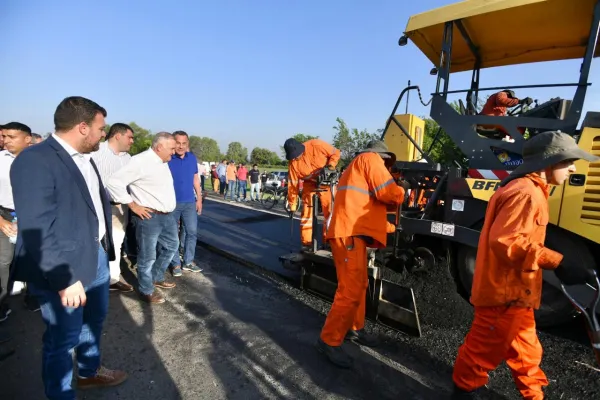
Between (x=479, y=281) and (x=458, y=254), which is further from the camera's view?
(x=458, y=254)

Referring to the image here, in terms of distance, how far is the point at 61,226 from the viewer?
186 centimetres

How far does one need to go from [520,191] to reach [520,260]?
378 millimetres

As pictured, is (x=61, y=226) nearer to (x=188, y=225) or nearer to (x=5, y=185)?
(x=5, y=185)

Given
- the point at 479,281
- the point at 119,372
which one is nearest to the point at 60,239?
the point at 119,372

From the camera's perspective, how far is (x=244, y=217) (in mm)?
9664

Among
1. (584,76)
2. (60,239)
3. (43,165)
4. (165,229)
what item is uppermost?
(584,76)

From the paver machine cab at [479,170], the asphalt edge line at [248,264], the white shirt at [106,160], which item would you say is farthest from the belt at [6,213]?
the paver machine cab at [479,170]

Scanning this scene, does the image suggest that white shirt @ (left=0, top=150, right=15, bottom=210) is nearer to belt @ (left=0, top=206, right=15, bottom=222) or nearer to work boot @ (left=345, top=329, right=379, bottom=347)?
belt @ (left=0, top=206, right=15, bottom=222)

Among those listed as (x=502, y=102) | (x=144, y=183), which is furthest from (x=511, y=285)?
(x=144, y=183)

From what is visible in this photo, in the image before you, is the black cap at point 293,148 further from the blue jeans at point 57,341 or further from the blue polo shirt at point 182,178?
the blue jeans at point 57,341

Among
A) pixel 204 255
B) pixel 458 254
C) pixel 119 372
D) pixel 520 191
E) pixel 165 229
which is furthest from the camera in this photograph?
pixel 204 255

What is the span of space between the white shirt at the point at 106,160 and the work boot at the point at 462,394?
13.1ft

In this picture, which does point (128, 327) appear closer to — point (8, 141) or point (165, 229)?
point (165, 229)

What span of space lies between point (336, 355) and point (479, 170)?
2156 millimetres
